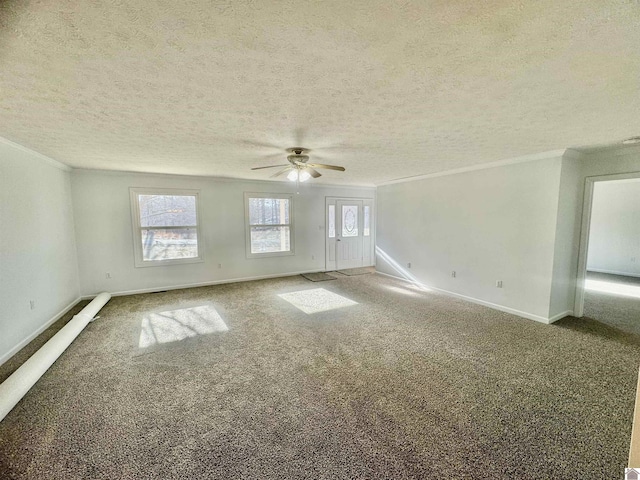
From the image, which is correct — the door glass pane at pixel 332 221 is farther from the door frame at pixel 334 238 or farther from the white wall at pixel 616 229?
the white wall at pixel 616 229

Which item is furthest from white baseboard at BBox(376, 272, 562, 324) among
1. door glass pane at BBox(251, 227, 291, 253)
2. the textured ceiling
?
door glass pane at BBox(251, 227, 291, 253)

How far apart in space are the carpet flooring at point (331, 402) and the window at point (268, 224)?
102 inches

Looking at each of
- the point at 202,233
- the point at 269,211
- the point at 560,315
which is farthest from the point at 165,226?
the point at 560,315

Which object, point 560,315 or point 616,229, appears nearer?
point 560,315

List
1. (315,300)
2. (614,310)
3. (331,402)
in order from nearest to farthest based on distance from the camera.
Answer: (331,402), (614,310), (315,300)

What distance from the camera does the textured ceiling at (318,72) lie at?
1.09 m

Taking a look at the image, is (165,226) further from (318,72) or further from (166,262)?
(318,72)

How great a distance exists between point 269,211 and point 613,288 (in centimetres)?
711

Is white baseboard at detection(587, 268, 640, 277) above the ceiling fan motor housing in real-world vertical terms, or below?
below

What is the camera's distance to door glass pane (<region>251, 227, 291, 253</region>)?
19.6 feet

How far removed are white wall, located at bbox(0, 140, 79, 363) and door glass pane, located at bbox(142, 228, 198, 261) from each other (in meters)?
1.09

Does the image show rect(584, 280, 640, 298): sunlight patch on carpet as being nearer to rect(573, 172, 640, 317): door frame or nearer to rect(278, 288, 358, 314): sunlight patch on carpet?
rect(573, 172, 640, 317): door frame

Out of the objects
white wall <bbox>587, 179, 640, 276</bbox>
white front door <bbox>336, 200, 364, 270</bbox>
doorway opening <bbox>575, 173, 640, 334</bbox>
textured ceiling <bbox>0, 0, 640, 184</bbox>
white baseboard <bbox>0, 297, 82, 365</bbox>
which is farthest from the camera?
white front door <bbox>336, 200, 364, 270</bbox>

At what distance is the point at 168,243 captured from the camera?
5.11 metres
